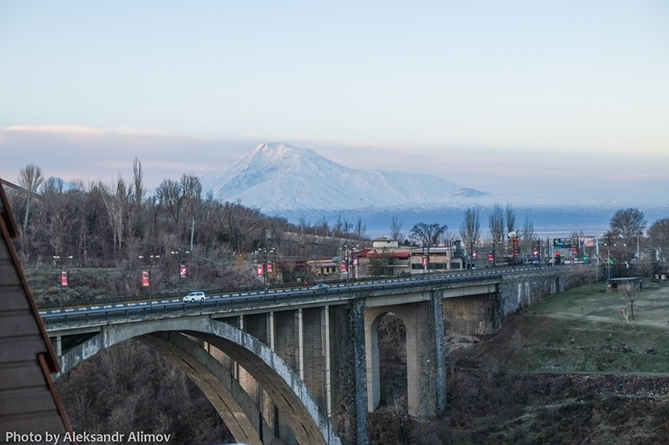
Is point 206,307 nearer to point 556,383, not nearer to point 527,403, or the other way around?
point 527,403

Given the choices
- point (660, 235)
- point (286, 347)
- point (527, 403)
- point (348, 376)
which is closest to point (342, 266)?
point (527, 403)

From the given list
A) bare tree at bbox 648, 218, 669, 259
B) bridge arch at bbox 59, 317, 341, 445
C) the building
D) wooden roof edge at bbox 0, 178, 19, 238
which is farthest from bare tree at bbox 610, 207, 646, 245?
wooden roof edge at bbox 0, 178, 19, 238

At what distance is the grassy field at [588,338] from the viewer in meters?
50.7

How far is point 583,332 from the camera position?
56500 millimetres

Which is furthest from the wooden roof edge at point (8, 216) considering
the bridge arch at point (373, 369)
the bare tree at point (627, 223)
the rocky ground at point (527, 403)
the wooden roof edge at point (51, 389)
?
the bare tree at point (627, 223)

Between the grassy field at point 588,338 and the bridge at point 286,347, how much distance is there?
25.9ft

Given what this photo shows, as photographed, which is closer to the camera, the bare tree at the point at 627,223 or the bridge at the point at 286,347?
the bridge at the point at 286,347

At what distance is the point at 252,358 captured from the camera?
117ft

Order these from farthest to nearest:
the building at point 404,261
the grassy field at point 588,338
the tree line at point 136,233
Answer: the building at point 404,261 → the tree line at point 136,233 → the grassy field at point 588,338

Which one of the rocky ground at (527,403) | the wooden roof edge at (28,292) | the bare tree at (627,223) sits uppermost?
the bare tree at (627,223)

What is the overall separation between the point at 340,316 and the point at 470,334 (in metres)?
22.8

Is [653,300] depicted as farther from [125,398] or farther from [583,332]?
[125,398]

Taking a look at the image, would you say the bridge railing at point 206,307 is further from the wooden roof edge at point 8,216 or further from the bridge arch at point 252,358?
the wooden roof edge at point 8,216

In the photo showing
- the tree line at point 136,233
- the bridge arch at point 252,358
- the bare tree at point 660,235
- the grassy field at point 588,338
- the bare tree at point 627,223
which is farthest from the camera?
the bare tree at point 627,223
